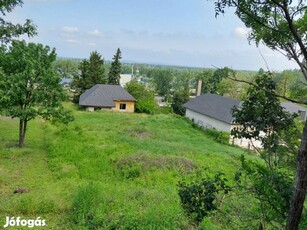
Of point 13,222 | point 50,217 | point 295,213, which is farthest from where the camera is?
point 50,217

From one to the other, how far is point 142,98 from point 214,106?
9326 millimetres

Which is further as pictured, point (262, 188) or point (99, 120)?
point (99, 120)

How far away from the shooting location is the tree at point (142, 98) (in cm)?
3192

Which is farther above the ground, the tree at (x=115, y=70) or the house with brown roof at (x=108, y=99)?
the tree at (x=115, y=70)

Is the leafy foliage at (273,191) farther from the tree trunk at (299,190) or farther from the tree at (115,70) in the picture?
the tree at (115,70)

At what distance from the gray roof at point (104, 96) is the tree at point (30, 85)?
15.1 m

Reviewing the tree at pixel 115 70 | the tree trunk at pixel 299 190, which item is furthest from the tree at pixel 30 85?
the tree at pixel 115 70

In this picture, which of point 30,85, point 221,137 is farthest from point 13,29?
point 221,137

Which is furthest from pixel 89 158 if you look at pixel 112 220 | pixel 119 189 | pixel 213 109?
pixel 213 109

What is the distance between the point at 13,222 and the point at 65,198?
1600 millimetres

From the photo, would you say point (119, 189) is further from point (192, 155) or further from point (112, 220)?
point (192, 155)

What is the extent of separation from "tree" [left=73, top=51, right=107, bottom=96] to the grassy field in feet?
50.3

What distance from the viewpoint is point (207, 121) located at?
25812 millimetres

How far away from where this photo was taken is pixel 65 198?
793 cm
